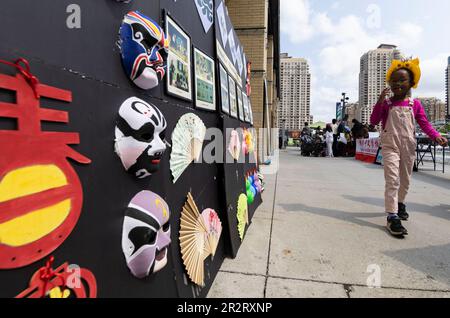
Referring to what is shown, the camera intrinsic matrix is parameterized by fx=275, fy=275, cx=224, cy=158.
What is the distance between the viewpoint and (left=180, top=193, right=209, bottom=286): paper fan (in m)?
1.62

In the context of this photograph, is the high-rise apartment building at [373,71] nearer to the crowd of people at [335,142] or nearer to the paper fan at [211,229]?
the crowd of people at [335,142]

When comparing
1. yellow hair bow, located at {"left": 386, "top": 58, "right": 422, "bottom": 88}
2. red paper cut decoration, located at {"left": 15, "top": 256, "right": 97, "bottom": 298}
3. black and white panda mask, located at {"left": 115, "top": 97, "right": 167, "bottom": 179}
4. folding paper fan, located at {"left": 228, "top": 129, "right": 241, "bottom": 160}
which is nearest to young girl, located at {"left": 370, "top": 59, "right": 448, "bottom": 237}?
yellow hair bow, located at {"left": 386, "top": 58, "right": 422, "bottom": 88}

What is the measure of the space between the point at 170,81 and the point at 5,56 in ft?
3.02

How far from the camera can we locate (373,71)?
80.4 feet

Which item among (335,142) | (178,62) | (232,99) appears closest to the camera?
(178,62)

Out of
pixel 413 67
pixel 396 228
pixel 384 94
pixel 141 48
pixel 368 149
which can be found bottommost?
pixel 396 228

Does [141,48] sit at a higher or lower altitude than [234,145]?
higher

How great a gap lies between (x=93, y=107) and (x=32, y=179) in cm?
34

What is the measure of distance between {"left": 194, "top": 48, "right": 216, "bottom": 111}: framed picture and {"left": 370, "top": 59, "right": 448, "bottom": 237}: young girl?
2217 millimetres

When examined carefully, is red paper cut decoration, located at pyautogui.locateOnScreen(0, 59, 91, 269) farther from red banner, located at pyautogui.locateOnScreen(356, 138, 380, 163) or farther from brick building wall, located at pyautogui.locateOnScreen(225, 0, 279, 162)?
red banner, located at pyautogui.locateOnScreen(356, 138, 380, 163)

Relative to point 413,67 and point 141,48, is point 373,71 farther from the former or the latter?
point 141,48

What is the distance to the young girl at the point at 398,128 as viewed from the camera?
3096 mm

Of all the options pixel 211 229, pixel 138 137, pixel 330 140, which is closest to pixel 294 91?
pixel 330 140

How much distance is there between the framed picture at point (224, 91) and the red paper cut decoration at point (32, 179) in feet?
5.58
